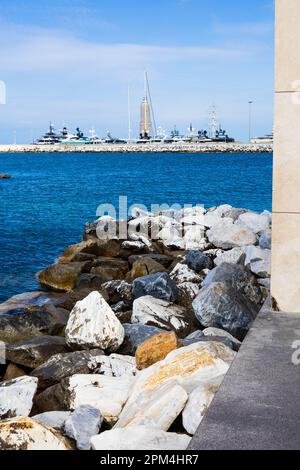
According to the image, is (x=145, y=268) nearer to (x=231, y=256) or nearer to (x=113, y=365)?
(x=231, y=256)

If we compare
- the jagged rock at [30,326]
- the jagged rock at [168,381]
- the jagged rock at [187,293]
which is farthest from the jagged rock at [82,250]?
the jagged rock at [168,381]

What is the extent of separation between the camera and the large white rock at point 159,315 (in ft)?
25.8

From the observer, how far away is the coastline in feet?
398

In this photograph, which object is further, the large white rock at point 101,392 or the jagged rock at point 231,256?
the jagged rock at point 231,256

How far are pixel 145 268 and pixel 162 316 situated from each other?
372 cm

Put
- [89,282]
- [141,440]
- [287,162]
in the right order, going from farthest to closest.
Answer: [89,282], [287,162], [141,440]

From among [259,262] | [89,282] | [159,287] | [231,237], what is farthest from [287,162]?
[231,237]

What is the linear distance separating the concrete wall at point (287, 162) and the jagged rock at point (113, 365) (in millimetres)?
1562

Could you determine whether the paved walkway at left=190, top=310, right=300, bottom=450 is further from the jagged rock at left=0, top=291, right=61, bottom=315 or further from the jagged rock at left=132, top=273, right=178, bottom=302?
the jagged rock at left=0, top=291, right=61, bottom=315

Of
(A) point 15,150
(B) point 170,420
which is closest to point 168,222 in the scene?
(B) point 170,420

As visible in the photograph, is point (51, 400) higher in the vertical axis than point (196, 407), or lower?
lower

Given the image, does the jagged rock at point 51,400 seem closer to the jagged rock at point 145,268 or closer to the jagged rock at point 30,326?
the jagged rock at point 30,326

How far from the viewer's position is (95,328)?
6.93 metres

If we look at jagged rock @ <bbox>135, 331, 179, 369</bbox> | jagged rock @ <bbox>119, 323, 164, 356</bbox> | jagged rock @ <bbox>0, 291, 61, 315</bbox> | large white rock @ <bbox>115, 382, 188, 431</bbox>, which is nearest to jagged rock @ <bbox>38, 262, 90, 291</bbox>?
jagged rock @ <bbox>0, 291, 61, 315</bbox>
